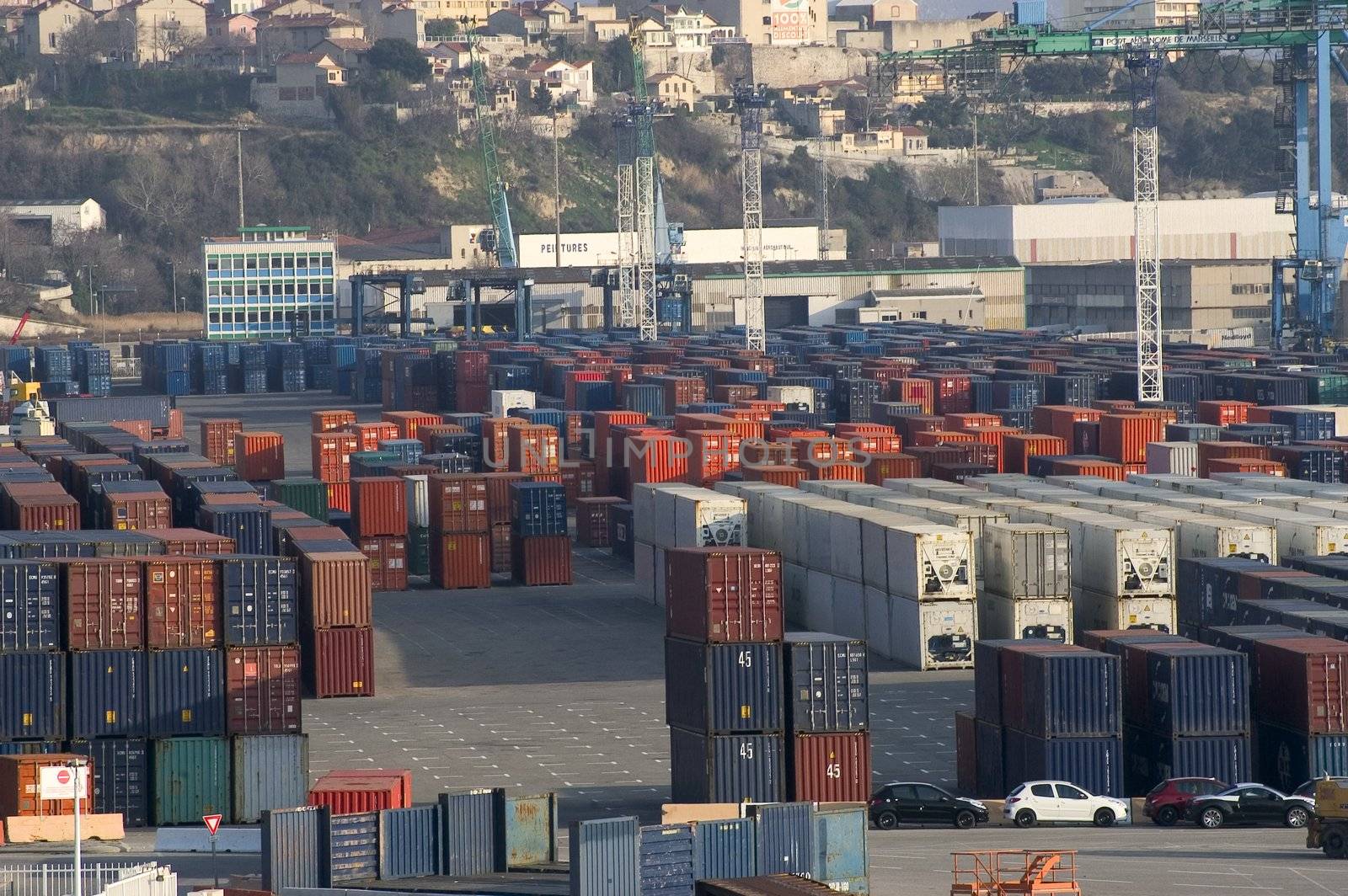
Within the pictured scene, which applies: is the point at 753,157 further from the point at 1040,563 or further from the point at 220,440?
the point at 1040,563

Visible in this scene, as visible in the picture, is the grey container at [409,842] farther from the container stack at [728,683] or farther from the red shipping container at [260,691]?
the red shipping container at [260,691]

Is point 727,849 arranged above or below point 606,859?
below

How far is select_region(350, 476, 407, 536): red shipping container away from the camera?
59178mm

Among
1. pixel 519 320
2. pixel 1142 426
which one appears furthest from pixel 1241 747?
Answer: pixel 519 320

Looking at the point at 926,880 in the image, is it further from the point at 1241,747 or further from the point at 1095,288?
the point at 1095,288

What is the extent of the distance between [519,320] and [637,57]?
1036 inches

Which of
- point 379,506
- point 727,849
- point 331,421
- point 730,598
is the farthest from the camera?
point 331,421

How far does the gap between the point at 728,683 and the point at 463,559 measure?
25.2 m

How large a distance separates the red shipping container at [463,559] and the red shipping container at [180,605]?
72.6 ft

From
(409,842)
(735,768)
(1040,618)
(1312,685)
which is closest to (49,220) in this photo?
(1040,618)

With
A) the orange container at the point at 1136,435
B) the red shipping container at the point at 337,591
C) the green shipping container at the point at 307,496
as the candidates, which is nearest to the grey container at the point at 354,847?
the red shipping container at the point at 337,591

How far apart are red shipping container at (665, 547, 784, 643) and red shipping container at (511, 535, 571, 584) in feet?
75.0

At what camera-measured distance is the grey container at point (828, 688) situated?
35.0 metres

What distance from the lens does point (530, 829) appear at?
97.9ft
